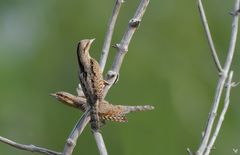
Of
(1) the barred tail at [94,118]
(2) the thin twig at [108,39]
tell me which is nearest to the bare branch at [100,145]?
Answer: (1) the barred tail at [94,118]

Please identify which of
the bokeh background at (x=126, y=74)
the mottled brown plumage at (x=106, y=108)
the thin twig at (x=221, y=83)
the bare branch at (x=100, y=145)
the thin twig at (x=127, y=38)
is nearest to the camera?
the bare branch at (x=100, y=145)

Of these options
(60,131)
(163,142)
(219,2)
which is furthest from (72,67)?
(219,2)

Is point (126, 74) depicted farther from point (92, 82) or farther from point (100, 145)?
point (100, 145)

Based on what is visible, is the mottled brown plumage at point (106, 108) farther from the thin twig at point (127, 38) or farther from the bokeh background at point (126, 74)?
the bokeh background at point (126, 74)

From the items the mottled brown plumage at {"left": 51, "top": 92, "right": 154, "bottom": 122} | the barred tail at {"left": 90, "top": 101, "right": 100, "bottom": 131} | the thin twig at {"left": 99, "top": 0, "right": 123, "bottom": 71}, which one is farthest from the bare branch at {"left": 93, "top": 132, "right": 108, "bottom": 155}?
the thin twig at {"left": 99, "top": 0, "right": 123, "bottom": 71}

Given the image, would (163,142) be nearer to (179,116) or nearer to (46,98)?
(179,116)

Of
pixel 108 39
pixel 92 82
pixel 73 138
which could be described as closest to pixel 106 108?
pixel 92 82

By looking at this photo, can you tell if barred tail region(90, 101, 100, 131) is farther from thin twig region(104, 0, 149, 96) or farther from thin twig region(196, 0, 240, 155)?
thin twig region(196, 0, 240, 155)
